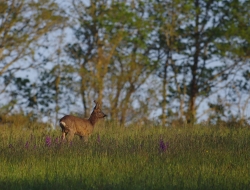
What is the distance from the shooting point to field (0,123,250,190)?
9000 millimetres

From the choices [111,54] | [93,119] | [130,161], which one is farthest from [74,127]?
[111,54]

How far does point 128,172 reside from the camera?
32.4 ft

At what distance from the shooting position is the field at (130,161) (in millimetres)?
9000

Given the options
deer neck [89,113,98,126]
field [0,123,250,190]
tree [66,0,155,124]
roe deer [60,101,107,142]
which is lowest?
field [0,123,250,190]

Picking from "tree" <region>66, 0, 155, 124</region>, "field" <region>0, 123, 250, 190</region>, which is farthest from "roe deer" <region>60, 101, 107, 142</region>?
"tree" <region>66, 0, 155, 124</region>

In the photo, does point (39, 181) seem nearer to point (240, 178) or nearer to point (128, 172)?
point (128, 172)

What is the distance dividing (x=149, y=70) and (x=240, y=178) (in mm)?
21227

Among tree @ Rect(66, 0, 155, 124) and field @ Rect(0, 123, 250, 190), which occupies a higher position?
tree @ Rect(66, 0, 155, 124)

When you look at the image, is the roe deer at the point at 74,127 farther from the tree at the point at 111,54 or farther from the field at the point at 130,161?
the tree at the point at 111,54

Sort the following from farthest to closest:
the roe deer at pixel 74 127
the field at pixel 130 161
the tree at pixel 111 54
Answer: the tree at pixel 111 54
the roe deer at pixel 74 127
the field at pixel 130 161

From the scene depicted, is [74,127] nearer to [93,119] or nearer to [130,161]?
[93,119]

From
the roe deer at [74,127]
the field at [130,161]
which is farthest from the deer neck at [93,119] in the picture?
the field at [130,161]

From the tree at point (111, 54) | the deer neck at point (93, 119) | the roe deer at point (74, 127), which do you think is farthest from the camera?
the tree at point (111, 54)

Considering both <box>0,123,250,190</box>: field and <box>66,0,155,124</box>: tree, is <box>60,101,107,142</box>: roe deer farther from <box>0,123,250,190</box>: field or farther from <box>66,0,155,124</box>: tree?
<box>66,0,155,124</box>: tree
